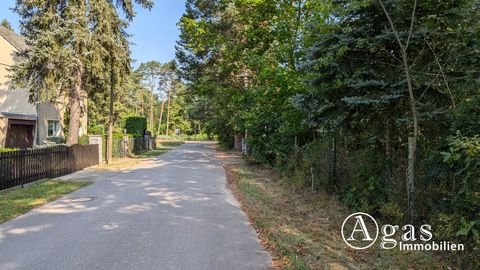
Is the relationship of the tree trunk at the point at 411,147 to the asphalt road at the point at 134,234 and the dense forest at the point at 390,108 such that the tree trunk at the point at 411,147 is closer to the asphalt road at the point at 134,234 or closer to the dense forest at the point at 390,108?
the dense forest at the point at 390,108

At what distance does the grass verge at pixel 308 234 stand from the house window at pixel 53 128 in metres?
20.9

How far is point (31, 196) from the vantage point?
10375 millimetres

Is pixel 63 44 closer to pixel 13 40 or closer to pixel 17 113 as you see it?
pixel 17 113

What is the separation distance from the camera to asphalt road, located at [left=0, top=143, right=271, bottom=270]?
5055 mm

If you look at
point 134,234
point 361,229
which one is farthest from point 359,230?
point 134,234

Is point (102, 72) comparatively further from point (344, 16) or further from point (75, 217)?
point (344, 16)

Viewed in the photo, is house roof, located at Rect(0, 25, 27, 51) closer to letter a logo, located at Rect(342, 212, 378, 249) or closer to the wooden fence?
the wooden fence

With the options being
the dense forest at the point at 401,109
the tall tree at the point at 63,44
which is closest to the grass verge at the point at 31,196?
the dense forest at the point at 401,109

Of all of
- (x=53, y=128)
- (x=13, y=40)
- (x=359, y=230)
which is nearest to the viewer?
(x=359, y=230)

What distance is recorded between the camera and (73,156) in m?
17.1

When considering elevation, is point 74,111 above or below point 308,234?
above

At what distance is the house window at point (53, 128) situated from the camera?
27578mm

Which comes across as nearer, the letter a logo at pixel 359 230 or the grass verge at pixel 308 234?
the grass verge at pixel 308 234

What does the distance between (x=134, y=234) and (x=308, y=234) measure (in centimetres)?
289
